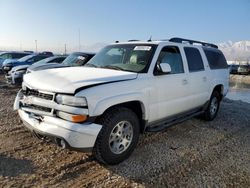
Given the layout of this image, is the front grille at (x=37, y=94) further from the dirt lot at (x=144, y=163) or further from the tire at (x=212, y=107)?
the tire at (x=212, y=107)

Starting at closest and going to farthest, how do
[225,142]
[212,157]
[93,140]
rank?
[93,140]
[212,157]
[225,142]

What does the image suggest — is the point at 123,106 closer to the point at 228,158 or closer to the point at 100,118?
the point at 100,118

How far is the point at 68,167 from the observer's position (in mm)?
4098

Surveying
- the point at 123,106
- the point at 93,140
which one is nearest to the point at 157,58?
the point at 123,106

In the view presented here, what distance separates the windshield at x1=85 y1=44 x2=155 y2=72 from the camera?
4.79m

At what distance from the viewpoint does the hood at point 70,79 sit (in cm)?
381

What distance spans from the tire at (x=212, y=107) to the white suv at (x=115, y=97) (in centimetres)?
95

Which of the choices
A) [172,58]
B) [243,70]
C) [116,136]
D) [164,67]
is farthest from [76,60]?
[243,70]

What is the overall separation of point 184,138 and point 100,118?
8.10 ft

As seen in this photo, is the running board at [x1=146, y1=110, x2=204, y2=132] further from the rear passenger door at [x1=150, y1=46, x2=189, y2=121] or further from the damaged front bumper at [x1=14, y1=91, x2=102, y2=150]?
the damaged front bumper at [x1=14, y1=91, x2=102, y2=150]

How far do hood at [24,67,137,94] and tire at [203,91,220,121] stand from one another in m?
3.30

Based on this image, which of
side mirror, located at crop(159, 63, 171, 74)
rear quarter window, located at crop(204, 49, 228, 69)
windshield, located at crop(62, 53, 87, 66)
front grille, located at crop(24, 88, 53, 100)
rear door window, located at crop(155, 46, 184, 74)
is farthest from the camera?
windshield, located at crop(62, 53, 87, 66)

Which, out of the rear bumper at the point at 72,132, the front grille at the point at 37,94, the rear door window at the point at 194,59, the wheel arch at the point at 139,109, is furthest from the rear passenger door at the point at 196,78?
the front grille at the point at 37,94

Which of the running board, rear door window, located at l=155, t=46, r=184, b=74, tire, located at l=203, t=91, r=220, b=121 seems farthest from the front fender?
tire, located at l=203, t=91, r=220, b=121
